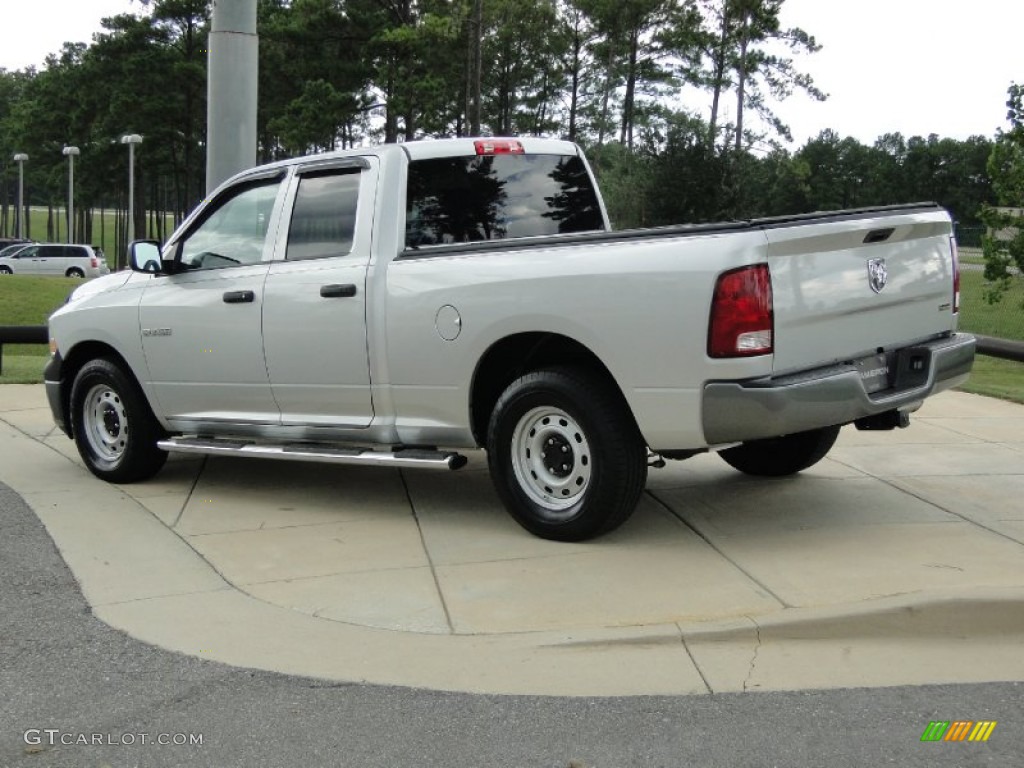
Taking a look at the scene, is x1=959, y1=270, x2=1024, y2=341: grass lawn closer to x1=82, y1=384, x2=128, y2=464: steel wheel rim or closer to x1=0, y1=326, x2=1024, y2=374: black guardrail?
x1=0, y1=326, x2=1024, y2=374: black guardrail

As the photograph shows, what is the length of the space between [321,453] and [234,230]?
5.50 ft

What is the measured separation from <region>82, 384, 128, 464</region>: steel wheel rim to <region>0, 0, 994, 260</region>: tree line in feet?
102

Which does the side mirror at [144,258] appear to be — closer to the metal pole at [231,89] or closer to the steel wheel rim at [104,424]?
the steel wheel rim at [104,424]

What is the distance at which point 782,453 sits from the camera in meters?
7.17

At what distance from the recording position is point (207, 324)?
7035mm

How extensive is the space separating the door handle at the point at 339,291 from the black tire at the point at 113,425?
1.92m

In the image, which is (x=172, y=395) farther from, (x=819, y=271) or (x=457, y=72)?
(x=457, y=72)

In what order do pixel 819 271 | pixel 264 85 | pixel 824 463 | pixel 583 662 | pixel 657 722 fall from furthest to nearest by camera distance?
pixel 264 85, pixel 824 463, pixel 819 271, pixel 583 662, pixel 657 722

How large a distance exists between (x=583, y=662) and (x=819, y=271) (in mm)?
2159

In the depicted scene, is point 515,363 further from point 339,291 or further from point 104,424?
point 104,424

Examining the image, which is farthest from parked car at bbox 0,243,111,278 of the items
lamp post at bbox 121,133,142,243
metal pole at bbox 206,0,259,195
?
metal pole at bbox 206,0,259,195

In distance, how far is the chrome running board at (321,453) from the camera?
613 cm

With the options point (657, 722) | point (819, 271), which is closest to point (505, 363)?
point (819, 271)

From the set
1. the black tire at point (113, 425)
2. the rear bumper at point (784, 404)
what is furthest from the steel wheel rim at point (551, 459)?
the black tire at point (113, 425)
